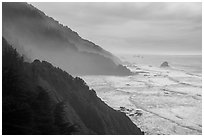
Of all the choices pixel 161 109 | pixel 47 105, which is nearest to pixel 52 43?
pixel 161 109

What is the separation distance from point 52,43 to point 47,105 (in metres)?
42.5

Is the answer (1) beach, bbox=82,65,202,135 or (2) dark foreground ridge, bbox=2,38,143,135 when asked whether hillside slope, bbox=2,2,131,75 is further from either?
(2) dark foreground ridge, bbox=2,38,143,135

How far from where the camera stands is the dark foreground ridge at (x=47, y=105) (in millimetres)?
6258

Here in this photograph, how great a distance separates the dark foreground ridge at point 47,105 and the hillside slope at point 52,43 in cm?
2448

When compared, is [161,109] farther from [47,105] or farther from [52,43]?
[52,43]

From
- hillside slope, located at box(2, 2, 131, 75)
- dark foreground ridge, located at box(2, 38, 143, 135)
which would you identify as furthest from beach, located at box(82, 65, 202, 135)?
hillside slope, located at box(2, 2, 131, 75)

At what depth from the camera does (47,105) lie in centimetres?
789

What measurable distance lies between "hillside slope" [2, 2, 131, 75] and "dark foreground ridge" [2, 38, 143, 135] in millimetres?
24483

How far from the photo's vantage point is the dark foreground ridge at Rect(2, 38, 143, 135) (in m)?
6.26

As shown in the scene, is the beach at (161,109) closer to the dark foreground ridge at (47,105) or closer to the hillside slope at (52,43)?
the dark foreground ridge at (47,105)

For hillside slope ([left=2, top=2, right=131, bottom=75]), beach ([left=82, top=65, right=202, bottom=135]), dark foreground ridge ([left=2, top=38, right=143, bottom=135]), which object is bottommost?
beach ([left=82, top=65, right=202, bottom=135])

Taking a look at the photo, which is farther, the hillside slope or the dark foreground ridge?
the hillside slope

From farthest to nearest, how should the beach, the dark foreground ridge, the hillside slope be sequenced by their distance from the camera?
the hillside slope → the beach → the dark foreground ridge

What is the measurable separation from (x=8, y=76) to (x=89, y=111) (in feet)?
14.1
